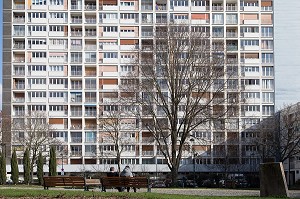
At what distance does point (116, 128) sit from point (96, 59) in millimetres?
23946

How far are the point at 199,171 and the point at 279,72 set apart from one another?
2266cm

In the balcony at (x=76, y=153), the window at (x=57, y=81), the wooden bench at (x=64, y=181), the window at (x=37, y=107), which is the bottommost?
the wooden bench at (x=64, y=181)

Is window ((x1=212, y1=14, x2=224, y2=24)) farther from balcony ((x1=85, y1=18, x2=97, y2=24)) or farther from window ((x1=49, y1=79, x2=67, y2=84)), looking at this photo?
window ((x1=49, y1=79, x2=67, y2=84))

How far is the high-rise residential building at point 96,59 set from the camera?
108m

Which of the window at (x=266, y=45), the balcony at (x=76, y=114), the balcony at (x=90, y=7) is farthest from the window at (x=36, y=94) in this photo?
the window at (x=266, y=45)

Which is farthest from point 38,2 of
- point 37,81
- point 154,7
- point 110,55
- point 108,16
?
point 154,7

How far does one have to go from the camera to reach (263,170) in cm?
2769

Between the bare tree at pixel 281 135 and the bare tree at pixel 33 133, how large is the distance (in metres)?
30.5

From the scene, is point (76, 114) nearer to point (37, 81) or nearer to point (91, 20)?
point (37, 81)

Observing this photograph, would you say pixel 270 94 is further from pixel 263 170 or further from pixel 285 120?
pixel 263 170

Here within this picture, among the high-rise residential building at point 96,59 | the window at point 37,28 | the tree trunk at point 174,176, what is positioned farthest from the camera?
the window at point 37,28

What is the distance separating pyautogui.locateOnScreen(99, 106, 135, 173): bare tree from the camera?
9038 cm

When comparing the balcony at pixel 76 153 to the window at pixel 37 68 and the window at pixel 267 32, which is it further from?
the window at pixel 267 32

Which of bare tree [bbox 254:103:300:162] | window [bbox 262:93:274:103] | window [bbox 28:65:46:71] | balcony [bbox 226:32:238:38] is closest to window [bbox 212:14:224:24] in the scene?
balcony [bbox 226:32:238:38]
